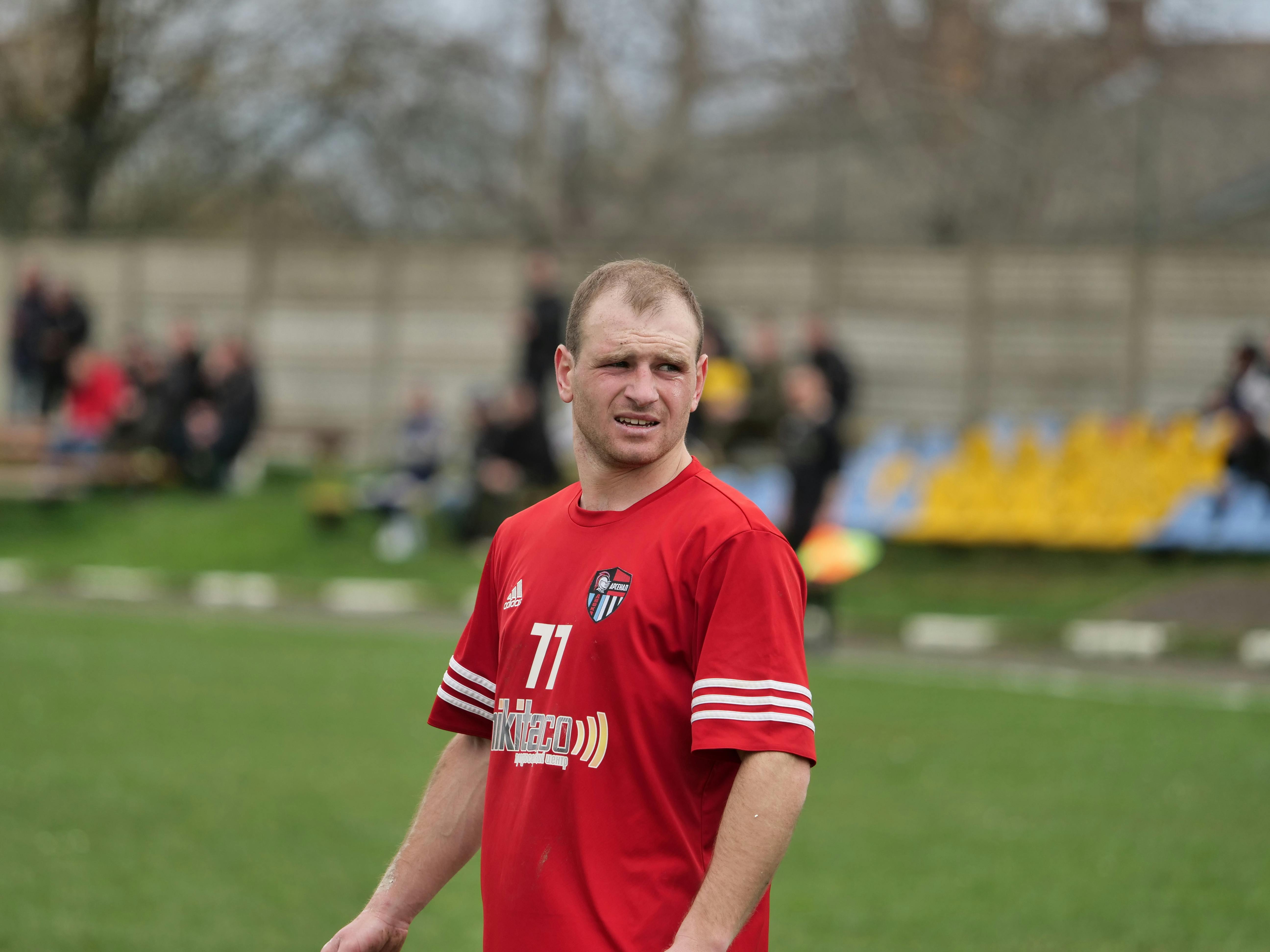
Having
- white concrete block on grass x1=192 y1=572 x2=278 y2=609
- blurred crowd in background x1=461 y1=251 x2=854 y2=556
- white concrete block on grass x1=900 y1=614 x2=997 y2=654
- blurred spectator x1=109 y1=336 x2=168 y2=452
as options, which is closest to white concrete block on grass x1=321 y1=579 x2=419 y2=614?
white concrete block on grass x1=192 y1=572 x2=278 y2=609

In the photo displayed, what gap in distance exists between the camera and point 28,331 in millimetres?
23812

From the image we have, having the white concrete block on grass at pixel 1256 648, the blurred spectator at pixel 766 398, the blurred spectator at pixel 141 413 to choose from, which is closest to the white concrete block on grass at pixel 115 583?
the blurred spectator at pixel 141 413

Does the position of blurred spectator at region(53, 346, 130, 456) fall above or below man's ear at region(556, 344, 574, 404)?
below

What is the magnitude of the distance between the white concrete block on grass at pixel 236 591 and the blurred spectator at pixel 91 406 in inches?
178

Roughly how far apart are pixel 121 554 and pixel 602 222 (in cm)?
1159

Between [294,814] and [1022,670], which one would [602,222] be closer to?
[1022,670]

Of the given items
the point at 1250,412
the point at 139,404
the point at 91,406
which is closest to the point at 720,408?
the point at 1250,412

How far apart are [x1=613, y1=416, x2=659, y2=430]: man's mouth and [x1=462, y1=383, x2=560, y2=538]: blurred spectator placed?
16227 millimetres

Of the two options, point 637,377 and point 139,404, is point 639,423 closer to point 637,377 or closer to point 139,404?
point 637,377

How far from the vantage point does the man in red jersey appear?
8.61 feet

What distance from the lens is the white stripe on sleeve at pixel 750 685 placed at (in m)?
2.62

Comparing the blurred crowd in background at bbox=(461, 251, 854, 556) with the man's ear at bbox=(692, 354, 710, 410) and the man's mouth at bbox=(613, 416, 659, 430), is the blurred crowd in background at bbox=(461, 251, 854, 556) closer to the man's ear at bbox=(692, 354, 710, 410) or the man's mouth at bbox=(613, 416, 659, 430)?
the man's ear at bbox=(692, 354, 710, 410)

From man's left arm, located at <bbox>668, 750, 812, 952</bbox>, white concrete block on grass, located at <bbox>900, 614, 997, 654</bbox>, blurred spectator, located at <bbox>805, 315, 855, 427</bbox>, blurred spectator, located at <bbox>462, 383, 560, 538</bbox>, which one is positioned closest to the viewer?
man's left arm, located at <bbox>668, 750, 812, 952</bbox>

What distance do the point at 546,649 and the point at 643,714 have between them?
0.23m
